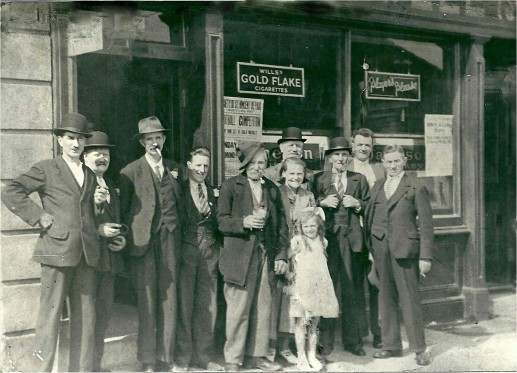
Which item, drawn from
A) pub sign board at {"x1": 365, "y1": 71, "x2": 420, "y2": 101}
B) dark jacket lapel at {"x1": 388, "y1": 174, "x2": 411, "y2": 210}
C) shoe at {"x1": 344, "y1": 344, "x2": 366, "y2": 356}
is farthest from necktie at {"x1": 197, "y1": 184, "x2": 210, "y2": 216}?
pub sign board at {"x1": 365, "y1": 71, "x2": 420, "y2": 101}

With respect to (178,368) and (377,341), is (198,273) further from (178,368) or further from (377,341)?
(377,341)

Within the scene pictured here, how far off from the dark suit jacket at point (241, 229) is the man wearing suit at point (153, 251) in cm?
44

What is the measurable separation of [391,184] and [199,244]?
1.99 meters

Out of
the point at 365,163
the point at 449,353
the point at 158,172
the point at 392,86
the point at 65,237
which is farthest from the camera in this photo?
the point at 392,86

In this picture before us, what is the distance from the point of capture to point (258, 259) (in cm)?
547

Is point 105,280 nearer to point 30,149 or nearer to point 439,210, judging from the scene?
point 30,149

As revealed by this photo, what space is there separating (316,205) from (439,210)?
2509 millimetres

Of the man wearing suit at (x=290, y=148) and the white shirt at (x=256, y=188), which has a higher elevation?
the man wearing suit at (x=290, y=148)

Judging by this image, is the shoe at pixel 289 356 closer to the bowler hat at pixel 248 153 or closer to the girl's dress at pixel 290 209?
the girl's dress at pixel 290 209

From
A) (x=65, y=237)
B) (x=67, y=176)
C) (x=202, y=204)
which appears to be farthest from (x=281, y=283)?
(x=67, y=176)

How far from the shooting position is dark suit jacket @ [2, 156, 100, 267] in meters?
4.68

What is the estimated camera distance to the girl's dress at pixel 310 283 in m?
5.40

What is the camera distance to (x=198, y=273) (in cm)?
542

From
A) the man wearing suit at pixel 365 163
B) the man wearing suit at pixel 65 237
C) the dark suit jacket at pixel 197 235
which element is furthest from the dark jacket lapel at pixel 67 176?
the man wearing suit at pixel 365 163
